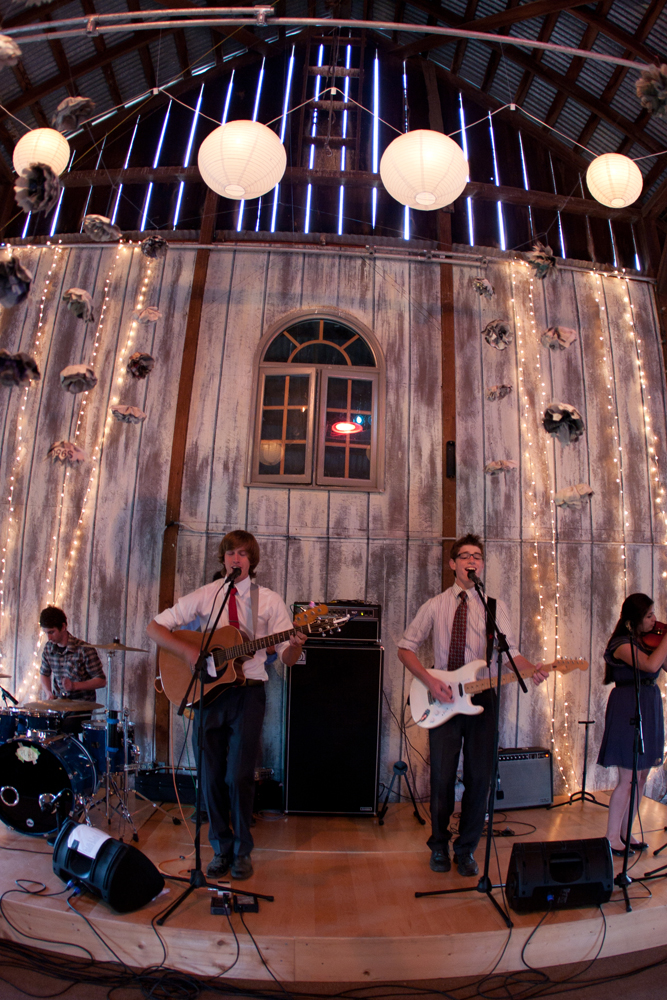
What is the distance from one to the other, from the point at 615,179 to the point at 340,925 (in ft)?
15.7

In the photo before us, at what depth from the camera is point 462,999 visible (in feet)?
8.29

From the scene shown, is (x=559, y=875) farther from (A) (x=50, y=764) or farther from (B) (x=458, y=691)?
(A) (x=50, y=764)

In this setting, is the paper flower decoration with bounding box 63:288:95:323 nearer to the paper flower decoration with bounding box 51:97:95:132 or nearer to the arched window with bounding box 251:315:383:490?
the paper flower decoration with bounding box 51:97:95:132

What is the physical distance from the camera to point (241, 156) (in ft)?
12.6

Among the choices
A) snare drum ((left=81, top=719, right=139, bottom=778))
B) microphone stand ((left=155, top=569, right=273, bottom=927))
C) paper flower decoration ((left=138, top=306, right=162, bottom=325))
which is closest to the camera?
microphone stand ((left=155, top=569, right=273, bottom=927))

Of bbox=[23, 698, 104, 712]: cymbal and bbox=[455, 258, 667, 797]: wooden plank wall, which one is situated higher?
bbox=[455, 258, 667, 797]: wooden plank wall

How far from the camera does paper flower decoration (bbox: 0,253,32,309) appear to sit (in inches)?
141

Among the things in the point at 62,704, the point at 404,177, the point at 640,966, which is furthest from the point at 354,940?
the point at 404,177

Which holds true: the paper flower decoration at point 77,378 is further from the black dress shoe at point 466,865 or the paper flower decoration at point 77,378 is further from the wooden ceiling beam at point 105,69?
the black dress shoe at point 466,865

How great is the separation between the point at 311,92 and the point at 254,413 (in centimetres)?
369

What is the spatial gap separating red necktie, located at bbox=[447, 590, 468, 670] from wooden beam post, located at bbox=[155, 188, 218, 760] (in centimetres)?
239

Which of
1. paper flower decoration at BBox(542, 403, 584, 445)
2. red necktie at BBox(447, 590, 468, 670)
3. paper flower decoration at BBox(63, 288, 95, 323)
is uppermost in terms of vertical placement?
paper flower decoration at BBox(63, 288, 95, 323)

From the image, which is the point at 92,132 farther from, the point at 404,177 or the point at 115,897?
the point at 115,897

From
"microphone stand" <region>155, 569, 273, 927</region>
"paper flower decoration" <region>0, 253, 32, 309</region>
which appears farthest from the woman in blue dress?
"paper flower decoration" <region>0, 253, 32, 309</region>
